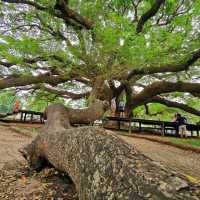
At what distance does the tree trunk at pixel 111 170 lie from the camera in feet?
4.47

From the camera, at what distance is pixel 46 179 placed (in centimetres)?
324

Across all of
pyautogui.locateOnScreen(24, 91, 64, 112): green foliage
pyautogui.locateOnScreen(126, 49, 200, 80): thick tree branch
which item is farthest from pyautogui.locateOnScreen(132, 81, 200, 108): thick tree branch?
pyautogui.locateOnScreen(24, 91, 64, 112): green foliage

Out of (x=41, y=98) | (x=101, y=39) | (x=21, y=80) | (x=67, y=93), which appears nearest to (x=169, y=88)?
(x=101, y=39)

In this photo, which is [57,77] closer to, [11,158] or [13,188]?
[11,158]

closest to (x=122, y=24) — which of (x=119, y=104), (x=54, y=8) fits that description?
(x=54, y=8)

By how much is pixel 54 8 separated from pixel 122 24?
2.41 metres

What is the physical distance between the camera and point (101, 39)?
635cm

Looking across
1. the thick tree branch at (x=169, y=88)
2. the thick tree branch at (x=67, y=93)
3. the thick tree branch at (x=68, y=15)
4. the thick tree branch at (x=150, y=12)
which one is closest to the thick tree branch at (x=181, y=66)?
the thick tree branch at (x=150, y=12)

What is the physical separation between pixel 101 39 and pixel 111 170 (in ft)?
16.7

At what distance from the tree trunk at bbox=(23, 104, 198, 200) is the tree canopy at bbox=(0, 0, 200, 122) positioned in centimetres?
353

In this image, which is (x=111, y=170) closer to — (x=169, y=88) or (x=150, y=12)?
(x=150, y=12)

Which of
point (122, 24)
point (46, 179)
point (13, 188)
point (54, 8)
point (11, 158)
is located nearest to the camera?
point (13, 188)

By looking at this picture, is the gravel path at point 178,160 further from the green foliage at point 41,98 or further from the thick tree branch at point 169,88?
the green foliage at point 41,98

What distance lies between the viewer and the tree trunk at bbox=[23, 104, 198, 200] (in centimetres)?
136
